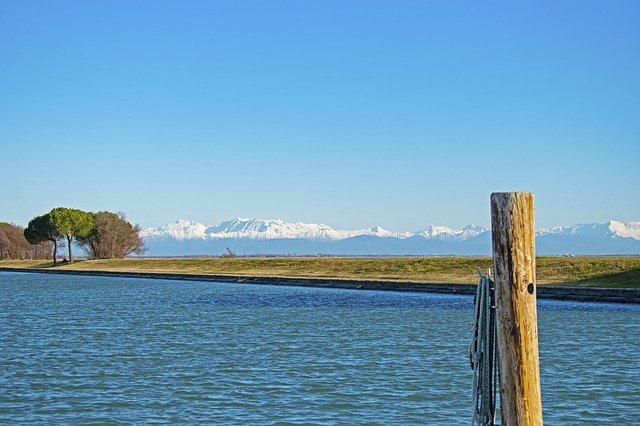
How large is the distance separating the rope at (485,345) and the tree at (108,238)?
397 feet

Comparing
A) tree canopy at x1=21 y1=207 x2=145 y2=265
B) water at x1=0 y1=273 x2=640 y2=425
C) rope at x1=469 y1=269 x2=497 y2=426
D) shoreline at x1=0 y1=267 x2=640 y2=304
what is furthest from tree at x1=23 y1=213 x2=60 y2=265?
rope at x1=469 y1=269 x2=497 y2=426

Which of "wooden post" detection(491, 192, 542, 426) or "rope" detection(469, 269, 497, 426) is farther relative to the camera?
"rope" detection(469, 269, 497, 426)

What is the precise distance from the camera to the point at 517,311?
8.17 m

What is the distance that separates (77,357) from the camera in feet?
76.3

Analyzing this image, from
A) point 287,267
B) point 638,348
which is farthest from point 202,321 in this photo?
point 287,267

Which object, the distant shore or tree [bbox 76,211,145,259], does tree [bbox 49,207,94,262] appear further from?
the distant shore

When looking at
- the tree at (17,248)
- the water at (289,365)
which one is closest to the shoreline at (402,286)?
the water at (289,365)

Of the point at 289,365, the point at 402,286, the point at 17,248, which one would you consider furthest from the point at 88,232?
the point at 289,365

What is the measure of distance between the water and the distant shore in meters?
5.85

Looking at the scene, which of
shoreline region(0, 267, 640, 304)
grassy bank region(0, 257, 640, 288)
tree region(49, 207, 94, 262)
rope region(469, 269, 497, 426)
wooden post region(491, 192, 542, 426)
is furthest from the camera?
tree region(49, 207, 94, 262)

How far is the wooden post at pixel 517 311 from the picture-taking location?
806cm

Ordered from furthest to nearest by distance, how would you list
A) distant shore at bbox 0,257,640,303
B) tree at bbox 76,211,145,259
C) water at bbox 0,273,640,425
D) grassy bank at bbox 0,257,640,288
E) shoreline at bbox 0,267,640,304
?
tree at bbox 76,211,145,259 < grassy bank at bbox 0,257,640,288 < distant shore at bbox 0,257,640,303 < shoreline at bbox 0,267,640,304 < water at bbox 0,273,640,425

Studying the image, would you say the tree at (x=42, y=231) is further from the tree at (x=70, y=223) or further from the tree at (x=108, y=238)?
the tree at (x=108, y=238)

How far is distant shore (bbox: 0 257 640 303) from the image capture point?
153ft
